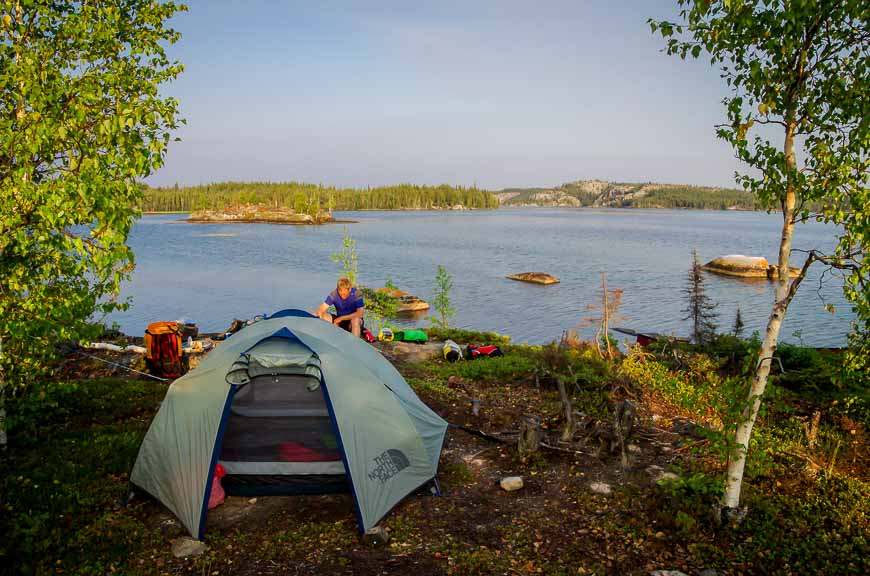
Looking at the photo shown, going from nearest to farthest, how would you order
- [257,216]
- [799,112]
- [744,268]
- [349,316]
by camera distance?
1. [799,112]
2. [349,316]
3. [744,268]
4. [257,216]

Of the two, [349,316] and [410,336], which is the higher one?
[349,316]

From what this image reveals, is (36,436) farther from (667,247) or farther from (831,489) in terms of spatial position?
(667,247)

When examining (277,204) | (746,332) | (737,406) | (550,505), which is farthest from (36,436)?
(277,204)

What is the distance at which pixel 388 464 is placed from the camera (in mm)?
6637

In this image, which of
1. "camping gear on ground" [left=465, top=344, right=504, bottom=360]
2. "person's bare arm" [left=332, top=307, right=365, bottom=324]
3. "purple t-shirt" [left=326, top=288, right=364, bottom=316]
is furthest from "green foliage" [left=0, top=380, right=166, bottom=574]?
"camping gear on ground" [left=465, top=344, right=504, bottom=360]

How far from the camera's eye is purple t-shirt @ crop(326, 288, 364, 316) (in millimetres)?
11969

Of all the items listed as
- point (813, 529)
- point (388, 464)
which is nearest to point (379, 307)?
point (388, 464)

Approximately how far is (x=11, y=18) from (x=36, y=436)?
546 cm

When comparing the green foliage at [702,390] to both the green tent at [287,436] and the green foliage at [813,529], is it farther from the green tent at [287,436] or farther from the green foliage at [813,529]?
the green tent at [287,436]

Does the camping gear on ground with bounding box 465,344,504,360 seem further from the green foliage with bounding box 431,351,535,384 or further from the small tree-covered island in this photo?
the small tree-covered island

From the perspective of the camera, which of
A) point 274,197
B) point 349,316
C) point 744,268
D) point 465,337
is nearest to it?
point 349,316

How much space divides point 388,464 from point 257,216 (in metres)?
138

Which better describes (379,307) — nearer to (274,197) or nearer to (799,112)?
(799,112)

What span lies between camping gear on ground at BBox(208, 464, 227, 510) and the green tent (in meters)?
0.19
